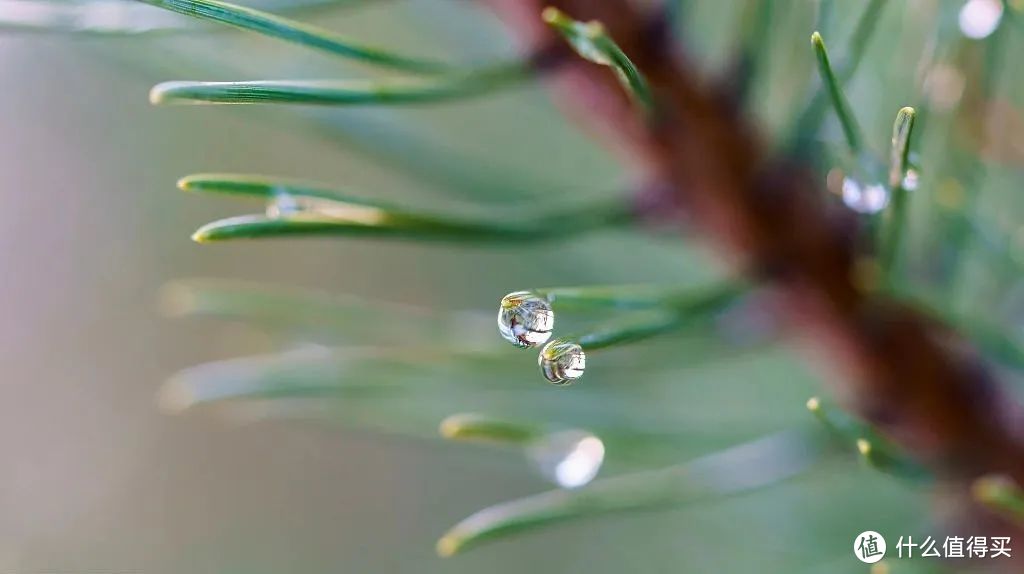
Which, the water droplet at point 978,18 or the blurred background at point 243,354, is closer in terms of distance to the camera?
the water droplet at point 978,18

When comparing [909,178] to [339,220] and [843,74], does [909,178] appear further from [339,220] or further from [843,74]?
[339,220]

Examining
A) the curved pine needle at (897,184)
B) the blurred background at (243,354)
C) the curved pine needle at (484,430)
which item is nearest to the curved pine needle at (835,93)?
the curved pine needle at (897,184)

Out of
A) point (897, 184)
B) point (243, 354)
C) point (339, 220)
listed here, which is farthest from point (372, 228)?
point (243, 354)

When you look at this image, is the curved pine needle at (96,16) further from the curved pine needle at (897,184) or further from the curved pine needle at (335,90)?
the curved pine needle at (897,184)

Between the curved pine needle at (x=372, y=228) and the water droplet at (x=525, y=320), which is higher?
the curved pine needle at (x=372, y=228)

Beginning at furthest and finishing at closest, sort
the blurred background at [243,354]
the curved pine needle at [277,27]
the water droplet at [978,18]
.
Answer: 1. the blurred background at [243,354]
2. the water droplet at [978,18]
3. the curved pine needle at [277,27]

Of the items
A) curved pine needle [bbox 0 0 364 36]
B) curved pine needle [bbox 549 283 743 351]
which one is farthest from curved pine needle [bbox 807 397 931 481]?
curved pine needle [bbox 0 0 364 36]

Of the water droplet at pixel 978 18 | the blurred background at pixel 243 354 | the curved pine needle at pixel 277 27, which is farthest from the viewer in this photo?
the blurred background at pixel 243 354

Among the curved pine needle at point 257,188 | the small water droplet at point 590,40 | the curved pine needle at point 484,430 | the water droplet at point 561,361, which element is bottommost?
the water droplet at point 561,361
